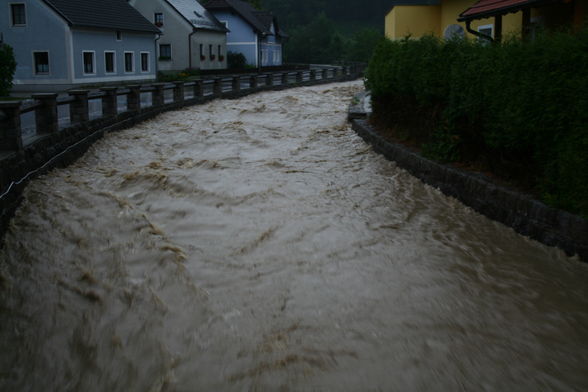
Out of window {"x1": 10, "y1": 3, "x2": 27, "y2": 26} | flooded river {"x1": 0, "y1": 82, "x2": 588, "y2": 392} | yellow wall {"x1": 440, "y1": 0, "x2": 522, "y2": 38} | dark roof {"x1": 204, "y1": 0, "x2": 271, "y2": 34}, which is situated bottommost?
flooded river {"x1": 0, "y1": 82, "x2": 588, "y2": 392}

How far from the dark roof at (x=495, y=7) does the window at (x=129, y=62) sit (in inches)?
974

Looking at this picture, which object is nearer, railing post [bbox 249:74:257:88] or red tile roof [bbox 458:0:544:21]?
red tile roof [bbox 458:0:544:21]

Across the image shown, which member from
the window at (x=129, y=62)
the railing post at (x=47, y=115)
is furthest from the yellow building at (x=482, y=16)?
the window at (x=129, y=62)

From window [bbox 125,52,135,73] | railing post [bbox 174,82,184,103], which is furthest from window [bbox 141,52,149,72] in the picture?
railing post [bbox 174,82,184,103]

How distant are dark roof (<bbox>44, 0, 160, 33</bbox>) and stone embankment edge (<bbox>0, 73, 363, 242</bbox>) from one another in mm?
14537

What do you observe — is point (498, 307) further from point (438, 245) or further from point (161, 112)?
point (161, 112)

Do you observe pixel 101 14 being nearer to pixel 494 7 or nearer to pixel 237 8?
pixel 237 8

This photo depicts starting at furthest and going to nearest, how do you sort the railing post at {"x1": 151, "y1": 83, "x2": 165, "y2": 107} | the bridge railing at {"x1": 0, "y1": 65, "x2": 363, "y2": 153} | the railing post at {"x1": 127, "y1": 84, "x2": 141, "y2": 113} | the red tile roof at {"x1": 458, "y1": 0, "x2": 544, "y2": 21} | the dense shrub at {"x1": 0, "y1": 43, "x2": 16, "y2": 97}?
the dense shrub at {"x1": 0, "y1": 43, "x2": 16, "y2": 97} < the railing post at {"x1": 151, "y1": 83, "x2": 165, "y2": 107} < the railing post at {"x1": 127, "y1": 84, "x2": 141, "y2": 113} < the red tile roof at {"x1": 458, "y1": 0, "x2": 544, "y2": 21} < the bridge railing at {"x1": 0, "y1": 65, "x2": 363, "y2": 153}

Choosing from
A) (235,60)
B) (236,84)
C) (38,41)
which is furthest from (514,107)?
(235,60)

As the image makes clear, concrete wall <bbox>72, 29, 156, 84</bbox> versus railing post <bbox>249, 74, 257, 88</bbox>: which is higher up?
concrete wall <bbox>72, 29, 156, 84</bbox>

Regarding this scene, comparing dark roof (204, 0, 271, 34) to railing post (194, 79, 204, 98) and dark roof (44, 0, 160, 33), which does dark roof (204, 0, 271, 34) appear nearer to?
dark roof (44, 0, 160, 33)

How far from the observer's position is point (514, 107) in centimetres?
751

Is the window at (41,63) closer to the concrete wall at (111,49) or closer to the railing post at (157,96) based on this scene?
the concrete wall at (111,49)

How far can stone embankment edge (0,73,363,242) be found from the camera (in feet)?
27.6
